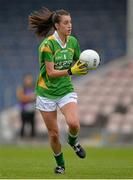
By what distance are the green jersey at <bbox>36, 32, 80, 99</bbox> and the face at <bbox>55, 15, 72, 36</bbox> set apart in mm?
108

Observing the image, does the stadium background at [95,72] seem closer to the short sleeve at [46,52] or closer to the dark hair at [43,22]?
the dark hair at [43,22]

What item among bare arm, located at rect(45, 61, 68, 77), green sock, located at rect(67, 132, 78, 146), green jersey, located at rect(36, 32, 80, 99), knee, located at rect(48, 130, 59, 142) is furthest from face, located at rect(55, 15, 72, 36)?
green sock, located at rect(67, 132, 78, 146)

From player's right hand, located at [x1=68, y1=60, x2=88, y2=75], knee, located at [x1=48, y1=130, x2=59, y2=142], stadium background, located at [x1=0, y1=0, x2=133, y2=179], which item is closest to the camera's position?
player's right hand, located at [x1=68, y1=60, x2=88, y2=75]

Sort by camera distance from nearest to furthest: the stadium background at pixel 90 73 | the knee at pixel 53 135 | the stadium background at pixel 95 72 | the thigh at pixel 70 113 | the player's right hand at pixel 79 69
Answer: the player's right hand at pixel 79 69 → the thigh at pixel 70 113 → the knee at pixel 53 135 → the stadium background at pixel 90 73 → the stadium background at pixel 95 72

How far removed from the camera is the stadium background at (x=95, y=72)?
25.3 metres

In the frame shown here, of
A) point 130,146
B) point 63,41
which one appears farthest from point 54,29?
point 130,146

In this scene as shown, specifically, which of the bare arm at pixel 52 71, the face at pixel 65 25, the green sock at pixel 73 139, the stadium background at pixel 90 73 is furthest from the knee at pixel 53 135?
the stadium background at pixel 90 73

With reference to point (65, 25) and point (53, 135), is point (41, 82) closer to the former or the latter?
point (53, 135)

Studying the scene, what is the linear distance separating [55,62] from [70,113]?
707mm

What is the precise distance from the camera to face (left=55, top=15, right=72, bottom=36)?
36.0 ft

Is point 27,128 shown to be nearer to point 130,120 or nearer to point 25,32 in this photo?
point 130,120

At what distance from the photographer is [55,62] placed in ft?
36.1

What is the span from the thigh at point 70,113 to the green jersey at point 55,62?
18 cm

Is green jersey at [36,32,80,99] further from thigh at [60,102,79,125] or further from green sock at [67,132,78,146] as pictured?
green sock at [67,132,78,146]
